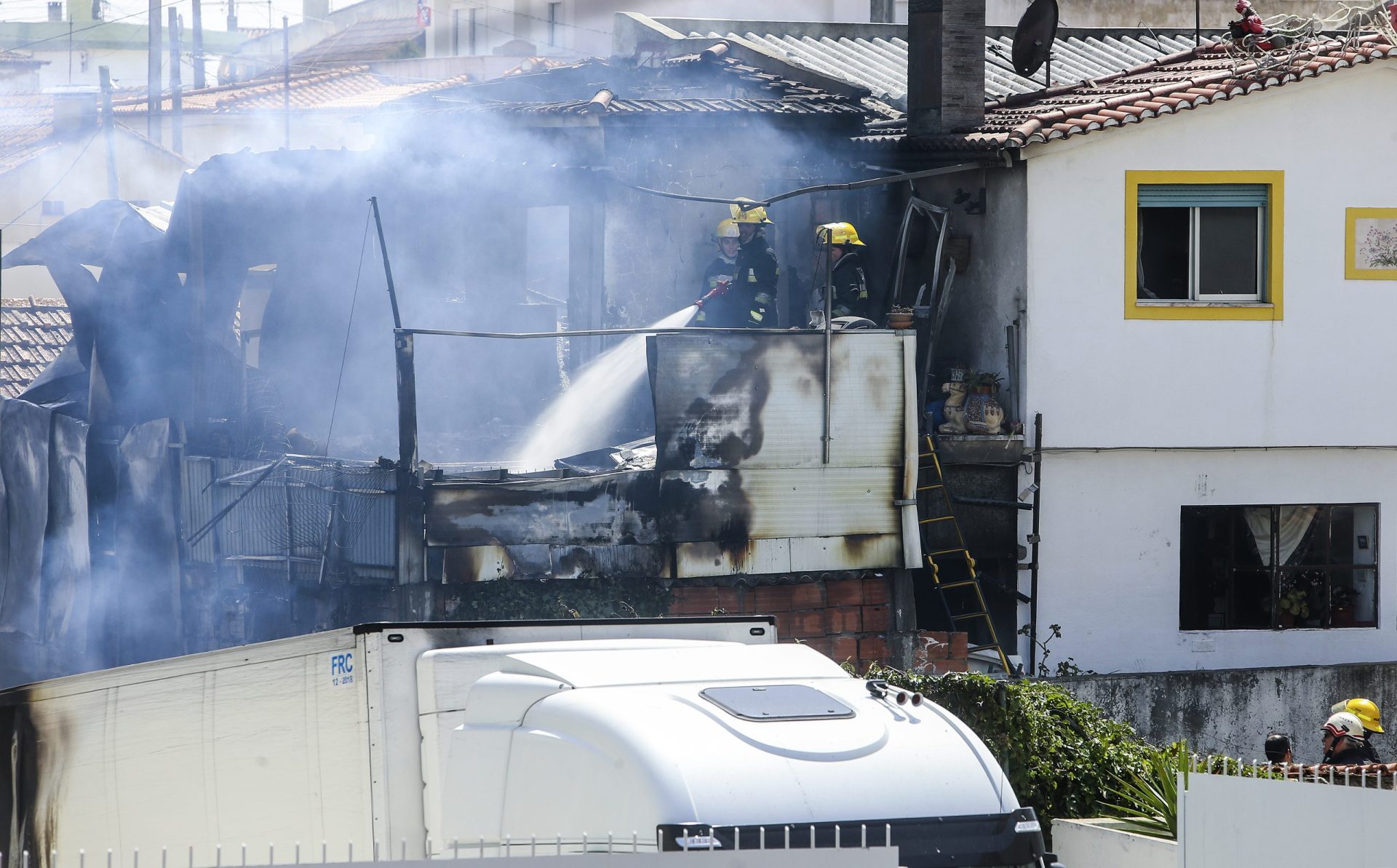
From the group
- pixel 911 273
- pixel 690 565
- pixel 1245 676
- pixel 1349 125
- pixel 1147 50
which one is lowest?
pixel 1245 676

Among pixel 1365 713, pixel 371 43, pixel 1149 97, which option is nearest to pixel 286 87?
pixel 1149 97

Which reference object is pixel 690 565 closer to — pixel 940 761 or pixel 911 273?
pixel 911 273

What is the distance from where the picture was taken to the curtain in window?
15.8 meters

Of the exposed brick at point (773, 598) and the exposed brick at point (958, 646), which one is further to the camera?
the exposed brick at point (958, 646)

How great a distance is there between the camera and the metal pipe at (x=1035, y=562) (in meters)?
Answer: 15.1

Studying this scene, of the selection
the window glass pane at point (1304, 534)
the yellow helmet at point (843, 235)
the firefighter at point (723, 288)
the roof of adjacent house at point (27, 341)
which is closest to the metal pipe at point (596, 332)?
the firefighter at point (723, 288)

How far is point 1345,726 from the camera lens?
1070cm

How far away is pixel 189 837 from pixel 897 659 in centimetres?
757

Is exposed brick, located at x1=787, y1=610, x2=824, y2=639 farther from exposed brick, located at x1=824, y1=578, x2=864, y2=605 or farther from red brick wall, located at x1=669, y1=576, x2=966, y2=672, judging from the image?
exposed brick, located at x1=824, y1=578, x2=864, y2=605

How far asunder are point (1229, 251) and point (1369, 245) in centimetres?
138

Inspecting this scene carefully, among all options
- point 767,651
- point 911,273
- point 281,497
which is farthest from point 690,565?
point 767,651

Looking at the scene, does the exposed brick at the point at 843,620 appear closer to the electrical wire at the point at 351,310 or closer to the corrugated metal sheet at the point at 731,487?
the corrugated metal sheet at the point at 731,487

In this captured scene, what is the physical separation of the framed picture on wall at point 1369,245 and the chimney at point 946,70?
365 centimetres

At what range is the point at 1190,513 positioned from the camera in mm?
15797
